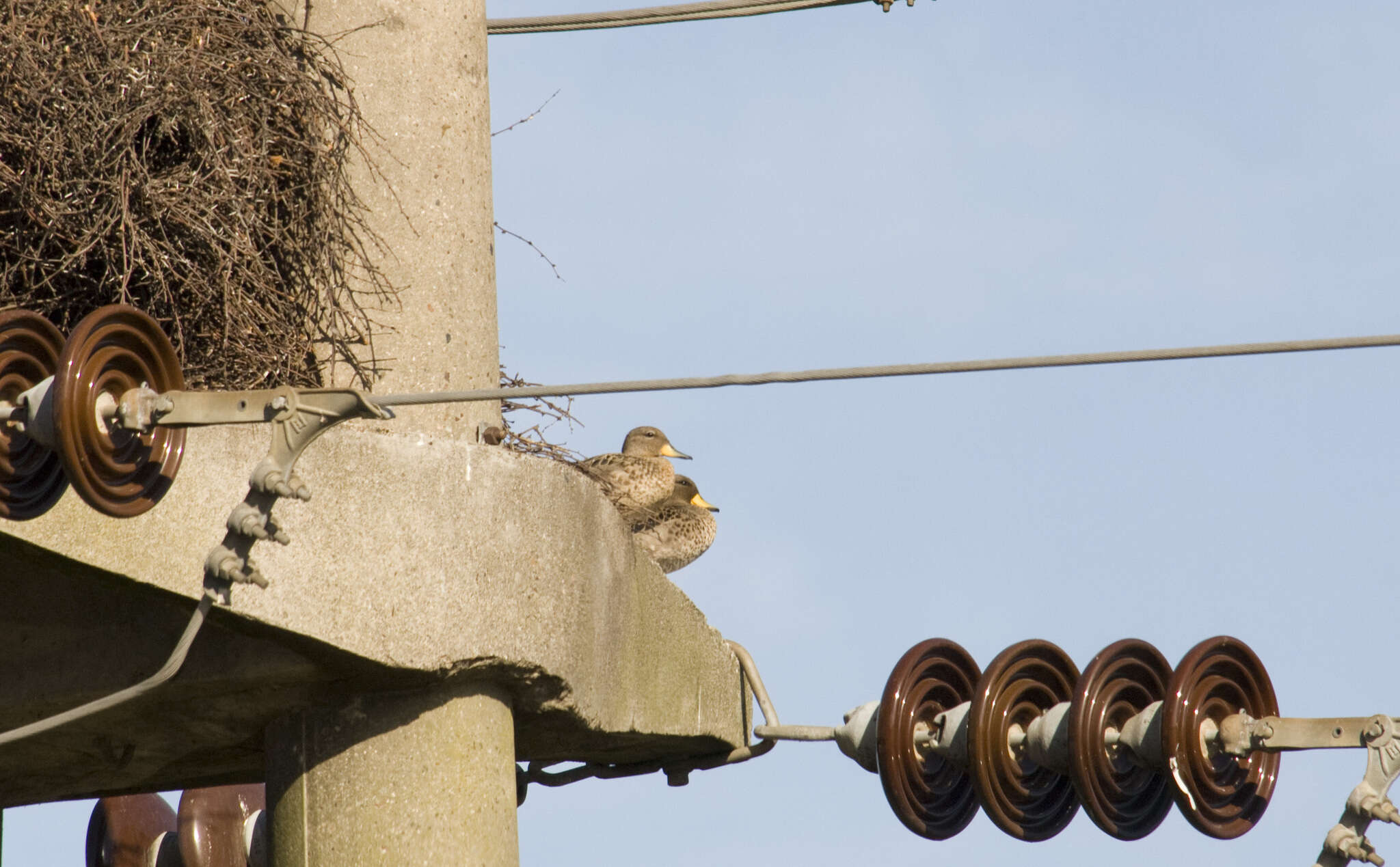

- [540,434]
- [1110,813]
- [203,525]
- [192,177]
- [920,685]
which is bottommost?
[1110,813]

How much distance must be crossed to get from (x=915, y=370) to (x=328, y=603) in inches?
56.3

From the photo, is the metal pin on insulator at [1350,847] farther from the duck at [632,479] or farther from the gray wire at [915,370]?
the duck at [632,479]

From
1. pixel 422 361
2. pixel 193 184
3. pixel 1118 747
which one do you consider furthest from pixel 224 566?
pixel 1118 747

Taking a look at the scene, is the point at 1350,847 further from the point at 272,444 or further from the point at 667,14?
the point at 667,14

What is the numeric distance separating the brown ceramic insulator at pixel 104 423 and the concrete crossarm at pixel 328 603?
20.1 inches

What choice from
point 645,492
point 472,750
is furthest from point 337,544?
point 645,492

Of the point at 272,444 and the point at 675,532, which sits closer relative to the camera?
the point at 272,444

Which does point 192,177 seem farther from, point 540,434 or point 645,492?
point 645,492

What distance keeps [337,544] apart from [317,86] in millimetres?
1533

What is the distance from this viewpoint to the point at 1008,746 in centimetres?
524

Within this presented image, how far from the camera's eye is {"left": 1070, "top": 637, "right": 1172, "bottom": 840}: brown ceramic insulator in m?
4.92

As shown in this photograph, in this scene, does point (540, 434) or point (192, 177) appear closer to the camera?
point (192, 177)

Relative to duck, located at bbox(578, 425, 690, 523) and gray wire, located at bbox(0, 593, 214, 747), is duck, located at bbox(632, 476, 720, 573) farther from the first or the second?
gray wire, located at bbox(0, 593, 214, 747)

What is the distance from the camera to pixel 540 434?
21.7ft
